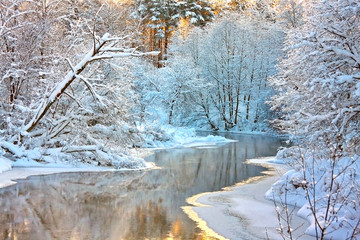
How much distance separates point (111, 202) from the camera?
1055 centimetres

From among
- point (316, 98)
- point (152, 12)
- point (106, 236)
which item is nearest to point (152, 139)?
point (316, 98)

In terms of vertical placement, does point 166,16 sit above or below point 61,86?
above

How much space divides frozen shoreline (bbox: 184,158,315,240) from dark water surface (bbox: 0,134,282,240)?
0.37m

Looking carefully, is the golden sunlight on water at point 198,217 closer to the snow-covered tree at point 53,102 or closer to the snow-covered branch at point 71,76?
the snow-covered branch at point 71,76

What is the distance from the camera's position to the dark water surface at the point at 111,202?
7797 millimetres

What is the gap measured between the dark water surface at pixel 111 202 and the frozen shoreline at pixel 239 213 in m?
0.37

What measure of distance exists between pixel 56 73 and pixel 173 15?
35.8 meters

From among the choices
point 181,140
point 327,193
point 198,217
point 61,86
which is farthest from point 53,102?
point 181,140

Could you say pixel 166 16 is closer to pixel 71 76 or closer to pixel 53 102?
pixel 71 76

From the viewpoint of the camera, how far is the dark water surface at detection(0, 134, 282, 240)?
25.6 feet

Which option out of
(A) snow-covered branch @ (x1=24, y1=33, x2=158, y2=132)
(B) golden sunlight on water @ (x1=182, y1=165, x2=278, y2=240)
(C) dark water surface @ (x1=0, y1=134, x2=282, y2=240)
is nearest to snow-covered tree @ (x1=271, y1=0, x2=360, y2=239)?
(B) golden sunlight on water @ (x1=182, y1=165, x2=278, y2=240)

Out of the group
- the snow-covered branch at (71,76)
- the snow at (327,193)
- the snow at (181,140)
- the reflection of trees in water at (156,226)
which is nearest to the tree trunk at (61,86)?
the snow-covered branch at (71,76)

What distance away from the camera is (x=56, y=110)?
17.5 m

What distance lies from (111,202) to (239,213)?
10.2ft
